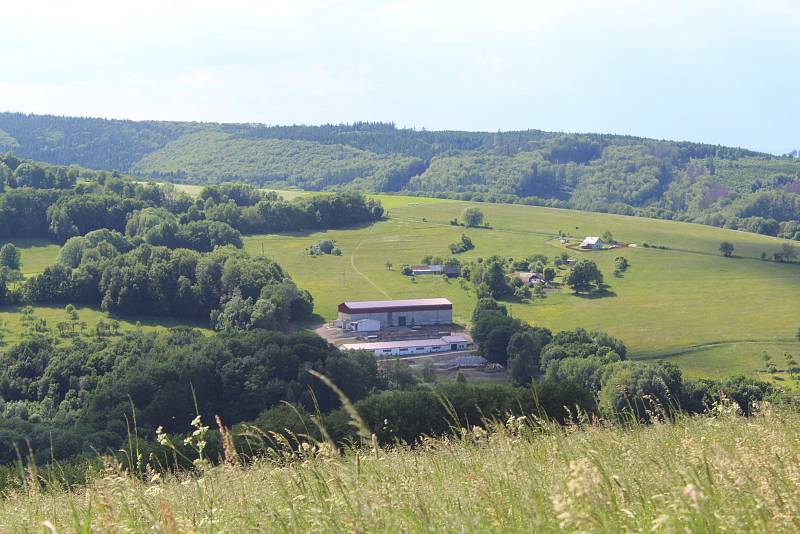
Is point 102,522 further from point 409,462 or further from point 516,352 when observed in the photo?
point 516,352

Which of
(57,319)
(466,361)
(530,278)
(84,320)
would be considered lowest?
(84,320)

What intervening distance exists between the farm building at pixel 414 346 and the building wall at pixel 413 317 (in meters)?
7.25

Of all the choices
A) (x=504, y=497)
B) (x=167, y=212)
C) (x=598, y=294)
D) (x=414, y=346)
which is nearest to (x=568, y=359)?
(x=414, y=346)

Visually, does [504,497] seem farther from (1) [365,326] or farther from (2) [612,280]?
(2) [612,280]

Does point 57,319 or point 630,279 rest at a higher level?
point 630,279

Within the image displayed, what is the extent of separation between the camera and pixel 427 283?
113688mm

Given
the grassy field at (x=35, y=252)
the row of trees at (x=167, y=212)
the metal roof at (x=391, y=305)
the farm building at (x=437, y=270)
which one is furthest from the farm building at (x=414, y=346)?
the row of trees at (x=167, y=212)

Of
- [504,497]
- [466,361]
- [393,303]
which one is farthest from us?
[393,303]

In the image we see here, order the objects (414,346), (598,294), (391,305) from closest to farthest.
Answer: (414,346) < (391,305) < (598,294)

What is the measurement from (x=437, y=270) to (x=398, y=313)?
22005 mm

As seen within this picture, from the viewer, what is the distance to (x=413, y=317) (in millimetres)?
98625

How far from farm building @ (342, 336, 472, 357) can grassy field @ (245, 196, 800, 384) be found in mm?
9586

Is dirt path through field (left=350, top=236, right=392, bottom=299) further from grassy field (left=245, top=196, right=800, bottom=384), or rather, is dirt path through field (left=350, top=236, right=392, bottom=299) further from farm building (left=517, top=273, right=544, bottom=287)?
farm building (left=517, top=273, right=544, bottom=287)

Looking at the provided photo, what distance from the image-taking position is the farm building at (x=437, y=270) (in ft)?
387
